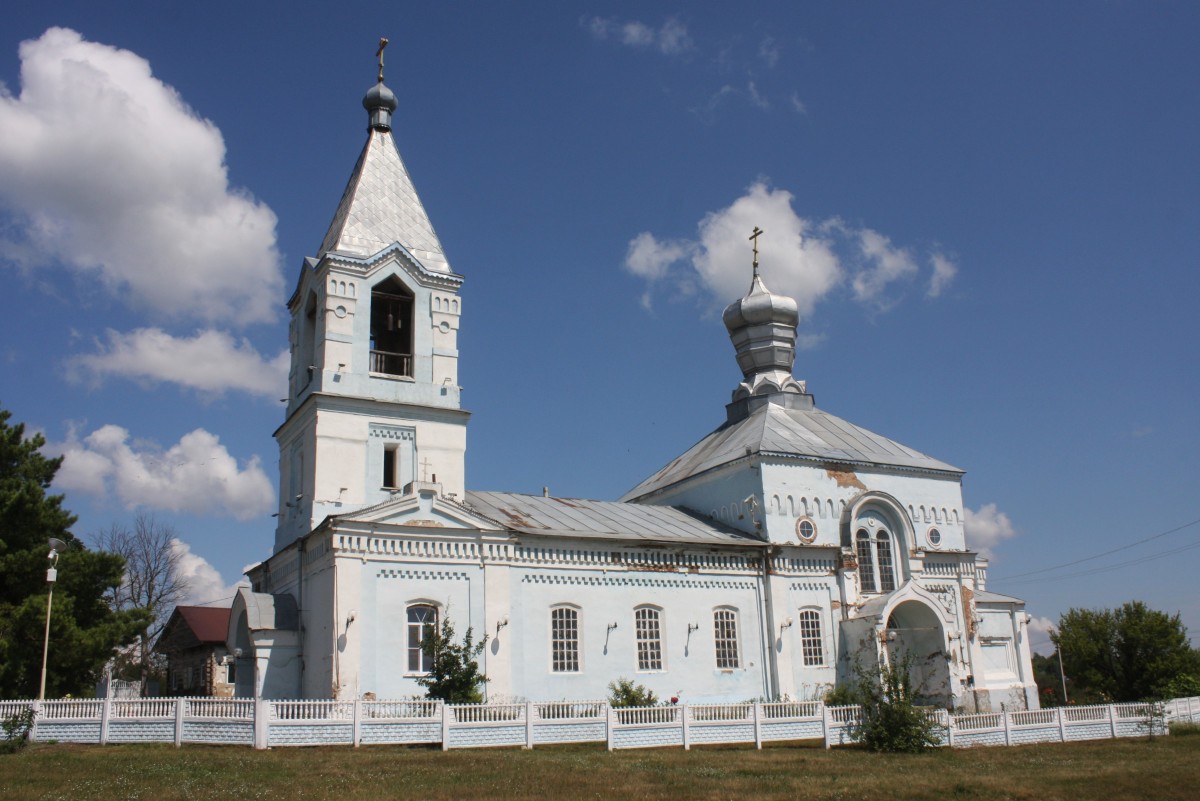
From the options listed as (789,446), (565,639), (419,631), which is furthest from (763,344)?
(419,631)

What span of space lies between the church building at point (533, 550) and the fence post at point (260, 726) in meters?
3.65

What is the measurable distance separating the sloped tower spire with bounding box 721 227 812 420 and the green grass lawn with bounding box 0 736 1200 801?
1676 centimetres

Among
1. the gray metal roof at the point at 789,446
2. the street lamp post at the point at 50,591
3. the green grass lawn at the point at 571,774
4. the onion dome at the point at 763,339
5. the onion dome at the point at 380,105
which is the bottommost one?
the green grass lawn at the point at 571,774

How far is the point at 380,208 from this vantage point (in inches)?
1015

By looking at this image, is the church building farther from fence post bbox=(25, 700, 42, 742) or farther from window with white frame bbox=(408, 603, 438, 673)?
fence post bbox=(25, 700, 42, 742)

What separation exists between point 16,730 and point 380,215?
46.2 feet

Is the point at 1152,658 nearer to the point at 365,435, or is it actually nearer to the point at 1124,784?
the point at 1124,784

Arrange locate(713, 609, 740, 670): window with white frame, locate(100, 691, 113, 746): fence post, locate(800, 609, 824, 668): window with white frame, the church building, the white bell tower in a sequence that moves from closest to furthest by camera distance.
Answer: locate(100, 691, 113, 746): fence post, the church building, the white bell tower, locate(713, 609, 740, 670): window with white frame, locate(800, 609, 824, 668): window with white frame

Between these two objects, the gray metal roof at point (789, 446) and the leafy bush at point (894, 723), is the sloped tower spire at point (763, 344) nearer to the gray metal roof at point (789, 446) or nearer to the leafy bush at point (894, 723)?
the gray metal roof at point (789, 446)

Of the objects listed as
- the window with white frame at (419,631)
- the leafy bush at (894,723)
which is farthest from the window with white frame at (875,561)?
the window with white frame at (419,631)

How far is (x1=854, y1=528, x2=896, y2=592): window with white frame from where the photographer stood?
28172mm

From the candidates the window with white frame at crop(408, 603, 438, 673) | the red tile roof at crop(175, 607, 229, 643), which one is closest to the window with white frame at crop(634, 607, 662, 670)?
the window with white frame at crop(408, 603, 438, 673)

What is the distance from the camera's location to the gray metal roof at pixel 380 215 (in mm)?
24969

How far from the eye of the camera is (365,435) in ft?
76.7
